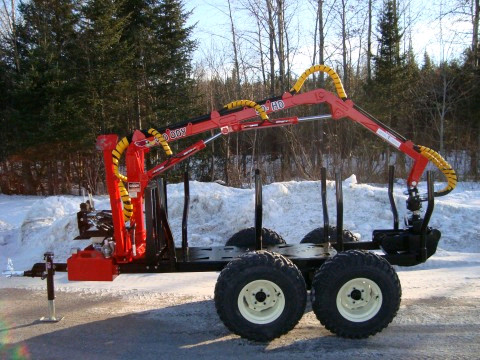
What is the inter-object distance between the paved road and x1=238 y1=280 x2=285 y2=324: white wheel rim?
272 mm

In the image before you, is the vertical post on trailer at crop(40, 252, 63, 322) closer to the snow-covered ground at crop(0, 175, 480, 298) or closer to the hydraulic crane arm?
the hydraulic crane arm

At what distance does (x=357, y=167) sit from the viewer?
65.5ft

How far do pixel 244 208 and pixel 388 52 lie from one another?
21.9 metres

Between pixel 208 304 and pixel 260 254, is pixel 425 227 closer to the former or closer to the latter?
pixel 260 254

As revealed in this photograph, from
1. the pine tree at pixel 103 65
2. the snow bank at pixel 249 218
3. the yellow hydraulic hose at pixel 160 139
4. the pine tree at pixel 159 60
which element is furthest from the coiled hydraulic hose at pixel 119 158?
the pine tree at pixel 159 60

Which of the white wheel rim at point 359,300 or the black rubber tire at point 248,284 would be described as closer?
the black rubber tire at point 248,284

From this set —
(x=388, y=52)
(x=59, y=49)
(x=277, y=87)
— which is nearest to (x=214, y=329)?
(x=59, y=49)

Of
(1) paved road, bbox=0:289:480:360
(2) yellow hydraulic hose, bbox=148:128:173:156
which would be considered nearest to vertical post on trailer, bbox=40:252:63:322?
(1) paved road, bbox=0:289:480:360

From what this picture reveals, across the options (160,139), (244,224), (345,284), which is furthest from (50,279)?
(244,224)

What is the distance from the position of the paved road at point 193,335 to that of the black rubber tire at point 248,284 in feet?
0.57

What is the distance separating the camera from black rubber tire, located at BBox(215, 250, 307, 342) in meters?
4.58

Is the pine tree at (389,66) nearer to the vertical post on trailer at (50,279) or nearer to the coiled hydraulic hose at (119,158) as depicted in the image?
the coiled hydraulic hose at (119,158)

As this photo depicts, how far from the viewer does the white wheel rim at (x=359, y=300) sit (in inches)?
185

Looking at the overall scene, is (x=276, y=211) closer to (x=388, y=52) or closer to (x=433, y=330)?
(x=433, y=330)
